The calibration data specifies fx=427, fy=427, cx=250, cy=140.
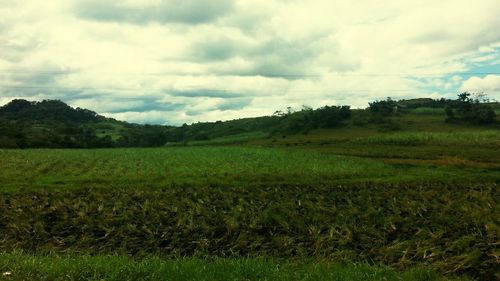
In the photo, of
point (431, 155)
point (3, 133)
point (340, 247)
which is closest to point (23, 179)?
point (340, 247)

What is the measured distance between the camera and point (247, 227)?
20.3 metres

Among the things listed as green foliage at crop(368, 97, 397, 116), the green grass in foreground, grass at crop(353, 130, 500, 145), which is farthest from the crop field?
green foliage at crop(368, 97, 397, 116)

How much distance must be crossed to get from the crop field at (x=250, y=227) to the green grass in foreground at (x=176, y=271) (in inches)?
1.5

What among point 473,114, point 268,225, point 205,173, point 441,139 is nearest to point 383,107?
point 473,114

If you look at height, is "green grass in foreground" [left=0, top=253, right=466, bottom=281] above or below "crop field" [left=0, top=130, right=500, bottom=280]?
above

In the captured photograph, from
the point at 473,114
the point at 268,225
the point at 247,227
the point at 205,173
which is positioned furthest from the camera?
the point at 473,114

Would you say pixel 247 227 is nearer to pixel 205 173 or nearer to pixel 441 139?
pixel 205 173

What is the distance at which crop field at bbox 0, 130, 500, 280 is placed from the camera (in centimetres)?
1135

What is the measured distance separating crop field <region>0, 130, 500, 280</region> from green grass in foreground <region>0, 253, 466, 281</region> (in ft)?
0.13

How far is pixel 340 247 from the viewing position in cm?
1786

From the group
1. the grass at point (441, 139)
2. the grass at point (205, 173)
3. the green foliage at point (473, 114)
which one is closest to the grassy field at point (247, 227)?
the grass at point (205, 173)

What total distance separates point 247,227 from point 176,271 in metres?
10.0

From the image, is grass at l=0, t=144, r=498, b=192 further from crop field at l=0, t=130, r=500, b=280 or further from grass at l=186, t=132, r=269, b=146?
grass at l=186, t=132, r=269, b=146

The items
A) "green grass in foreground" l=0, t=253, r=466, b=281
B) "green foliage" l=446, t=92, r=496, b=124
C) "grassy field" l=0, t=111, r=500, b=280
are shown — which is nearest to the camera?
"green grass in foreground" l=0, t=253, r=466, b=281
